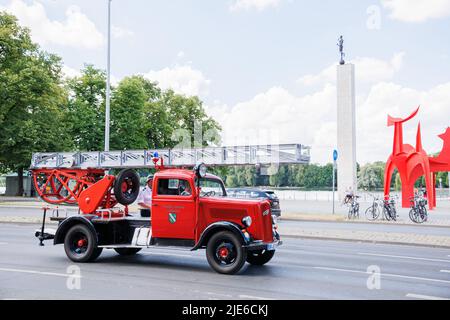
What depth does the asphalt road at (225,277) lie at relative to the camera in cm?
750

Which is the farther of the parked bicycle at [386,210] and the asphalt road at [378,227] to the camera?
the parked bicycle at [386,210]

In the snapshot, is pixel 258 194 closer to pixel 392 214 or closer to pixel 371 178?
pixel 392 214

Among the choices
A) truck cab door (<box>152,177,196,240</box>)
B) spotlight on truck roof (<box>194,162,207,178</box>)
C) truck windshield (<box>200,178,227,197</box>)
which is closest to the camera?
truck cab door (<box>152,177,196,240</box>)

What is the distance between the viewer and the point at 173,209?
959cm

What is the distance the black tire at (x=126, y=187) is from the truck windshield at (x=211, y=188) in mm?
1948

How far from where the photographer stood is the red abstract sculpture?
28578 mm

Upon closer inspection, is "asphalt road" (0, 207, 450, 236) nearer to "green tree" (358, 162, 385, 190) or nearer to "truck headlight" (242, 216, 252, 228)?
"truck headlight" (242, 216, 252, 228)

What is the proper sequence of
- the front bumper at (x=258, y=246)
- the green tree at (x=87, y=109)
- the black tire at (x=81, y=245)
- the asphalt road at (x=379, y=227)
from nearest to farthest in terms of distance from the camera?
the front bumper at (x=258, y=246) → the black tire at (x=81, y=245) → the asphalt road at (x=379, y=227) → the green tree at (x=87, y=109)

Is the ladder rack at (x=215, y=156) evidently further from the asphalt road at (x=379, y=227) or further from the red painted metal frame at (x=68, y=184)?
the asphalt road at (x=379, y=227)

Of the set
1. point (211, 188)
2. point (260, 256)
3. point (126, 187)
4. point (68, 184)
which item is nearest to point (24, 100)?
point (68, 184)

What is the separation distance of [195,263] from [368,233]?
878cm

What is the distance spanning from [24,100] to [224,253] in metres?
32.9

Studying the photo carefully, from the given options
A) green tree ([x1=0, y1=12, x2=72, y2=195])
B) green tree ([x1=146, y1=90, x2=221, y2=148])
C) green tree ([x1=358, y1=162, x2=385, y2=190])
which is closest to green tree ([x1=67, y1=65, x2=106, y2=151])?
green tree ([x1=0, y1=12, x2=72, y2=195])

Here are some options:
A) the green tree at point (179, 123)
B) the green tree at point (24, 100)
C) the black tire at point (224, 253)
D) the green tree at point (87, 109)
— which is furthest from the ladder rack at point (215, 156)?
the green tree at point (179, 123)
